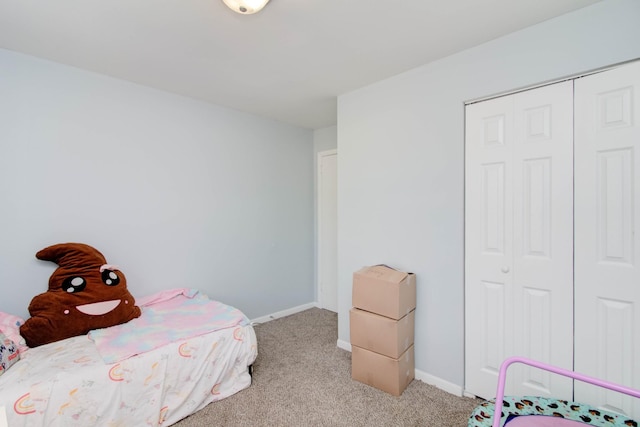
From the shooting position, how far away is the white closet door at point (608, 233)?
1529 millimetres

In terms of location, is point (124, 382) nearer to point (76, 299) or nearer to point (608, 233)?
point (76, 299)

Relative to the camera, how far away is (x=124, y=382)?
1661 mm

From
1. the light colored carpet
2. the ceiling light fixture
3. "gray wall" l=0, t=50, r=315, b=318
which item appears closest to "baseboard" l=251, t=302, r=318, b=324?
"gray wall" l=0, t=50, r=315, b=318

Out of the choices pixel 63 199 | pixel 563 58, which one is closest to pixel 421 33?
pixel 563 58

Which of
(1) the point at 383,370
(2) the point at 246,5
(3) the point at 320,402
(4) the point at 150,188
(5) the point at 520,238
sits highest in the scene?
(2) the point at 246,5

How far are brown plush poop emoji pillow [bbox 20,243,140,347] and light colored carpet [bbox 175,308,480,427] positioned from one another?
91cm

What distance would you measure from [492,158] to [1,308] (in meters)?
3.42

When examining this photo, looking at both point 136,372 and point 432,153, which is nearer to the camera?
point 136,372

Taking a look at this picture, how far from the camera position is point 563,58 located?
66.6 inches

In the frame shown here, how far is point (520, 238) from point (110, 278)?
9.29 ft

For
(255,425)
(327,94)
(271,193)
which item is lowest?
(255,425)

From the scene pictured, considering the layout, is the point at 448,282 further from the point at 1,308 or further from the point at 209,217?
the point at 1,308

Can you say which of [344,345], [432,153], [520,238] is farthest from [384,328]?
[432,153]

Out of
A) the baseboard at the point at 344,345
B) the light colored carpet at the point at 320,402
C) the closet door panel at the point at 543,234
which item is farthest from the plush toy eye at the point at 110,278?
the closet door panel at the point at 543,234
